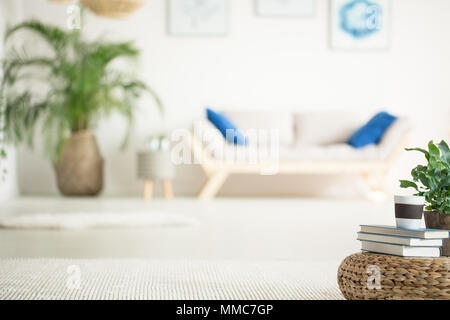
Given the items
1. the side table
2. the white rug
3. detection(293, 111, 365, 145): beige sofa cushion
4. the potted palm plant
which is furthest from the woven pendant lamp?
detection(293, 111, 365, 145): beige sofa cushion

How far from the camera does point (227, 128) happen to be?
526 centimetres

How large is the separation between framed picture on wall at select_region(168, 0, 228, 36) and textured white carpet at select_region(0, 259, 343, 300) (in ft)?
13.7

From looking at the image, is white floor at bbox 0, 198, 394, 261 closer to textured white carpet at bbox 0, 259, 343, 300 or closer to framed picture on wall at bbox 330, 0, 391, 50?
textured white carpet at bbox 0, 259, 343, 300

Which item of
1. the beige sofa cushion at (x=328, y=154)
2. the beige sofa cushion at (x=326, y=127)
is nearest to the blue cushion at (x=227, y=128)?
the beige sofa cushion at (x=328, y=154)

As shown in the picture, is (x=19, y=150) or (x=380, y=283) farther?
(x=19, y=150)

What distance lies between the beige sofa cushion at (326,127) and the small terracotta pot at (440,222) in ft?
14.1

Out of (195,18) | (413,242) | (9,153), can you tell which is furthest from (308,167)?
(413,242)

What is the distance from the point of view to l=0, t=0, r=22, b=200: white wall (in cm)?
540

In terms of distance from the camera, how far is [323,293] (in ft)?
5.42

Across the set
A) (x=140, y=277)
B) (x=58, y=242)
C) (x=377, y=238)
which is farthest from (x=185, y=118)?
(x=377, y=238)

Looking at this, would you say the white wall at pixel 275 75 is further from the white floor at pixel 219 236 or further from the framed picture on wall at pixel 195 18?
the white floor at pixel 219 236
